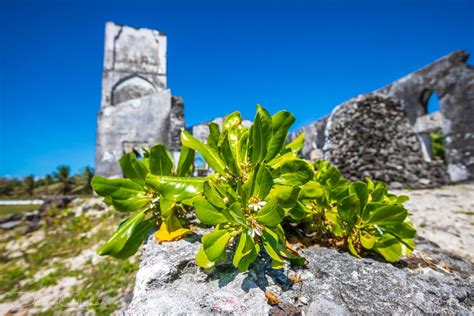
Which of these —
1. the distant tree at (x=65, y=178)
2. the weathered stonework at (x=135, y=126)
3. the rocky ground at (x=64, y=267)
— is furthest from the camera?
the distant tree at (x=65, y=178)

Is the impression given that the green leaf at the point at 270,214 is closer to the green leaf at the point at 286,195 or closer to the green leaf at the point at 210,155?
the green leaf at the point at 286,195

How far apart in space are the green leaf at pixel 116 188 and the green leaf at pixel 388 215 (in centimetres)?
93

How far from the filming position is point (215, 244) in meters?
0.72

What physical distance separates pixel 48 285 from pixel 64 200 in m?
5.47

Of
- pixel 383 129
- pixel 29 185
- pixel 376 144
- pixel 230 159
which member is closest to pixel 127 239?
pixel 230 159

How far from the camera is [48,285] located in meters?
3.19

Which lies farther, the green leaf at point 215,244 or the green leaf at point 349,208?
the green leaf at point 349,208

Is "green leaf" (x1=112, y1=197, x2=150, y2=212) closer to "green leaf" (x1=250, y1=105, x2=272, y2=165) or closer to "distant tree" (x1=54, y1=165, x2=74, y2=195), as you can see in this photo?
"green leaf" (x1=250, y1=105, x2=272, y2=165)

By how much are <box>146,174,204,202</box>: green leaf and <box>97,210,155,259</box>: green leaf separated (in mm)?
204

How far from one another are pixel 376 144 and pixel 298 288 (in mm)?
4872

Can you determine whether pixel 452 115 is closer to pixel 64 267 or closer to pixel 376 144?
pixel 376 144

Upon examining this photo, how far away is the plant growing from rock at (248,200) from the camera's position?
0.73 metres

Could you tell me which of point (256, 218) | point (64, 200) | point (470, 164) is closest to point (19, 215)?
point (64, 200)

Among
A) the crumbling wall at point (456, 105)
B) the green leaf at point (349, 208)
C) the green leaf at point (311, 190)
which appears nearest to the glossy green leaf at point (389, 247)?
the green leaf at point (349, 208)
